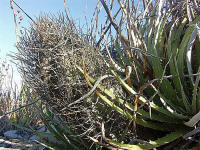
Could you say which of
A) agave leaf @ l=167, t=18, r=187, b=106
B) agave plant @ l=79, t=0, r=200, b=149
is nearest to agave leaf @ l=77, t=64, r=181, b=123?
agave plant @ l=79, t=0, r=200, b=149

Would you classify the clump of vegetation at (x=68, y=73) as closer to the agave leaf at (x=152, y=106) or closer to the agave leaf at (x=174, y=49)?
the agave leaf at (x=152, y=106)

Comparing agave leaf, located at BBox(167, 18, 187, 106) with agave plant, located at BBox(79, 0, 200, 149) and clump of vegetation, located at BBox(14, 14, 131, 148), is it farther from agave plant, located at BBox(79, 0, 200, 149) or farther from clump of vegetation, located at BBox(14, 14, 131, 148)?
clump of vegetation, located at BBox(14, 14, 131, 148)

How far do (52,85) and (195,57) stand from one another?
0.94 metres

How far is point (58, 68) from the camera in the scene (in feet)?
4.55

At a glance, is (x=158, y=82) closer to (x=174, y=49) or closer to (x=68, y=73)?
(x=174, y=49)

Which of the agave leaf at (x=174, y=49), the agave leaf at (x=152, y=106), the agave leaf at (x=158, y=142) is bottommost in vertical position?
the agave leaf at (x=158, y=142)

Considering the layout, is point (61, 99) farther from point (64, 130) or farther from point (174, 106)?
point (174, 106)

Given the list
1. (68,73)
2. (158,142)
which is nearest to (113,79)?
(68,73)

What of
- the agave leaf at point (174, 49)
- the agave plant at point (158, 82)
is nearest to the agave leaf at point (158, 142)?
the agave plant at point (158, 82)

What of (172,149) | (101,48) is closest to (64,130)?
(101,48)

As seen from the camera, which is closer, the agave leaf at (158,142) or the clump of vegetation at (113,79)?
the agave leaf at (158,142)

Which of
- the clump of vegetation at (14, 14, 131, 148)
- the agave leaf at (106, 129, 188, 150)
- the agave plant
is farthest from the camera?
the clump of vegetation at (14, 14, 131, 148)

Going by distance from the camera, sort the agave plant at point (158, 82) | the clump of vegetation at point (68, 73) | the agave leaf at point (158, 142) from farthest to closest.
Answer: the clump of vegetation at point (68, 73)
the agave plant at point (158, 82)
the agave leaf at point (158, 142)

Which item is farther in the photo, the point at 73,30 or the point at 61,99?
the point at 73,30
